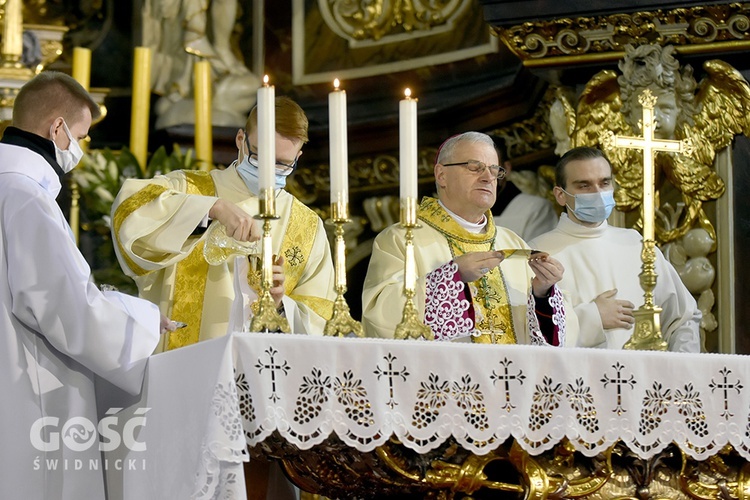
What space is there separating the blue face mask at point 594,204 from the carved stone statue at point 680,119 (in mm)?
798

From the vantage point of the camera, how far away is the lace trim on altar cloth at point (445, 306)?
5059 millimetres

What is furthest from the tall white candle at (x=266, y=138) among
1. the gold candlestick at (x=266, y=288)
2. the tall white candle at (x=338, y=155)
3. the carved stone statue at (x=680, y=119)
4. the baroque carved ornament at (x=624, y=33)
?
the carved stone statue at (x=680, y=119)

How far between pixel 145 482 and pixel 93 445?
0.32 metres

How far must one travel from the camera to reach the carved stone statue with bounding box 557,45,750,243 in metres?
6.72

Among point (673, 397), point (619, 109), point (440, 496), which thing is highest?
point (619, 109)

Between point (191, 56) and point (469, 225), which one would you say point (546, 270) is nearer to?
point (469, 225)

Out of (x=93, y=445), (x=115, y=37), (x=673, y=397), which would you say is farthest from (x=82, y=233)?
(x=673, y=397)

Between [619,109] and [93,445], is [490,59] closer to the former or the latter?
[619,109]

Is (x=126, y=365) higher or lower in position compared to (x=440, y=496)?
higher

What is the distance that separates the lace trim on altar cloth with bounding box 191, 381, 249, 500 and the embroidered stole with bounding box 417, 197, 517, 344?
1418mm

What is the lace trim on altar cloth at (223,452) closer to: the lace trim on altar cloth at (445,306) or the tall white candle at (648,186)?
the lace trim on altar cloth at (445,306)

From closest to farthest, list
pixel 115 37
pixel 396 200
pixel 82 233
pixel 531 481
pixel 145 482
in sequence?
1. pixel 145 482
2. pixel 531 481
3. pixel 82 233
4. pixel 396 200
5. pixel 115 37

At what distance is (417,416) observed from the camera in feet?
13.6

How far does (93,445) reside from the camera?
14.3 ft
